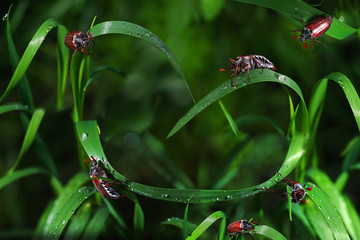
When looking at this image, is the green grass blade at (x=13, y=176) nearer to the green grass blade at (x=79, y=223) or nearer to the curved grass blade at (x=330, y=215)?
the green grass blade at (x=79, y=223)

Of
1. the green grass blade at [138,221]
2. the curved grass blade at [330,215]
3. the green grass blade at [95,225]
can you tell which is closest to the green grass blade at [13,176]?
the green grass blade at [95,225]

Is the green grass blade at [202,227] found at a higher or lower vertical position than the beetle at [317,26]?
lower

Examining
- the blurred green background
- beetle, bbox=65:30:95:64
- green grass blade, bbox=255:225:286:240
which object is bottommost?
green grass blade, bbox=255:225:286:240

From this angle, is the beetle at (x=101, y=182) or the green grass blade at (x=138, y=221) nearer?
the beetle at (x=101, y=182)

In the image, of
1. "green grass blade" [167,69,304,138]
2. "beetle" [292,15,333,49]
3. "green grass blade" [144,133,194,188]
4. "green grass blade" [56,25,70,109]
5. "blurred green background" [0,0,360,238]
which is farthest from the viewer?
"blurred green background" [0,0,360,238]

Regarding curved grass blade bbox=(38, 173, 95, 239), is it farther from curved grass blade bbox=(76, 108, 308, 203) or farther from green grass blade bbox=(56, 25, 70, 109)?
green grass blade bbox=(56, 25, 70, 109)

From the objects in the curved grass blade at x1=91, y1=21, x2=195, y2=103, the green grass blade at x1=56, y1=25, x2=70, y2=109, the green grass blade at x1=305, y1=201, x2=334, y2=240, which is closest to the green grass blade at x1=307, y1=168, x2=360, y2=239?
the green grass blade at x1=305, y1=201, x2=334, y2=240
